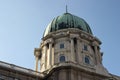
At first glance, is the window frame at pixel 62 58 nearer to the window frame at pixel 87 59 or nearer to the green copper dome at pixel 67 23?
the window frame at pixel 87 59

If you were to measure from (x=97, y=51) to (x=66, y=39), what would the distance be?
894cm

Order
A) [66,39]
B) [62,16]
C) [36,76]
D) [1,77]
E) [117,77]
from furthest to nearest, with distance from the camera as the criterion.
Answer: [62,16] < [66,39] < [117,77] < [36,76] < [1,77]

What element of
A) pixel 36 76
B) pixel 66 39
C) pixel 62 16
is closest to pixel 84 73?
pixel 36 76

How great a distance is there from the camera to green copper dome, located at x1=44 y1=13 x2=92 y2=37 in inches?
3536

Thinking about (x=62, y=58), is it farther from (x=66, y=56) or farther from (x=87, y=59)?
(x=87, y=59)

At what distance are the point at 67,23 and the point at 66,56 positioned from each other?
39.2 feet

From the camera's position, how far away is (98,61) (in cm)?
8438

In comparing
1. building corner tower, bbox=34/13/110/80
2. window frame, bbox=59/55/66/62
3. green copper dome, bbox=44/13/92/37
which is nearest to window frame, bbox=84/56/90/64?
building corner tower, bbox=34/13/110/80

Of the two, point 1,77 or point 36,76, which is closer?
point 1,77

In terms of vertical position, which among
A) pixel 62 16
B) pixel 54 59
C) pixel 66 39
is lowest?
pixel 54 59

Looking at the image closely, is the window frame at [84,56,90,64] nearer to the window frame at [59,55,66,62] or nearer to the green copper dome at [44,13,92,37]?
the window frame at [59,55,66,62]

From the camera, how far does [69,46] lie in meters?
83.8

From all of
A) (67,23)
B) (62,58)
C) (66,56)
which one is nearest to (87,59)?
(66,56)

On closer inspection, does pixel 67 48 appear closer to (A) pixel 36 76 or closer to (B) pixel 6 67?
(A) pixel 36 76
